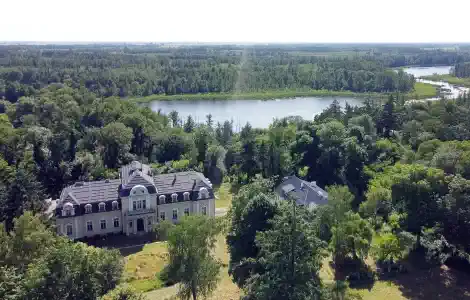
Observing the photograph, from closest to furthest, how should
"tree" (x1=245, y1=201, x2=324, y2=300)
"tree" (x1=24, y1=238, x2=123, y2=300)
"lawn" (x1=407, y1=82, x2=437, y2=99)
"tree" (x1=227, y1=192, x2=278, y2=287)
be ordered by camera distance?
"tree" (x1=24, y1=238, x2=123, y2=300) < "tree" (x1=245, y1=201, x2=324, y2=300) < "tree" (x1=227, y1=192, x2=278, y2=287) < "lawn" (x1=407, y1=82, x2=437, y2=99)

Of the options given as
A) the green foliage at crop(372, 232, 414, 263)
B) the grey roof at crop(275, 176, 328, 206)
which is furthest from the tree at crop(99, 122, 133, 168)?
the green foliage at crop(372, 232, 414, 263)

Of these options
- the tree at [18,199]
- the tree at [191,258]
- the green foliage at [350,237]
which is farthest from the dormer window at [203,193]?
the tree at [191,258]

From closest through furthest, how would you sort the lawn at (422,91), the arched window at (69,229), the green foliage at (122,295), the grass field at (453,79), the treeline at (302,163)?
the green foliage at (122,295) → the treeline at (302,163) → the arched window at (69,229) → the lawn at (422,91) → the grass field at (453,79)

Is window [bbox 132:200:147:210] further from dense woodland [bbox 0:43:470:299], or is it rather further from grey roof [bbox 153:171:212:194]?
dense woodland [bbox 0:43:470:299]

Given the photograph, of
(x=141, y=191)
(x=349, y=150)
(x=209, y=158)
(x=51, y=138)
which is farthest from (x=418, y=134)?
(x=51, y=138)

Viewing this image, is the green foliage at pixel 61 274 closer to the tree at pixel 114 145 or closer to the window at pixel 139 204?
the window at pixel 139 204

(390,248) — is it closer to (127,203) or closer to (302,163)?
(302,163)
